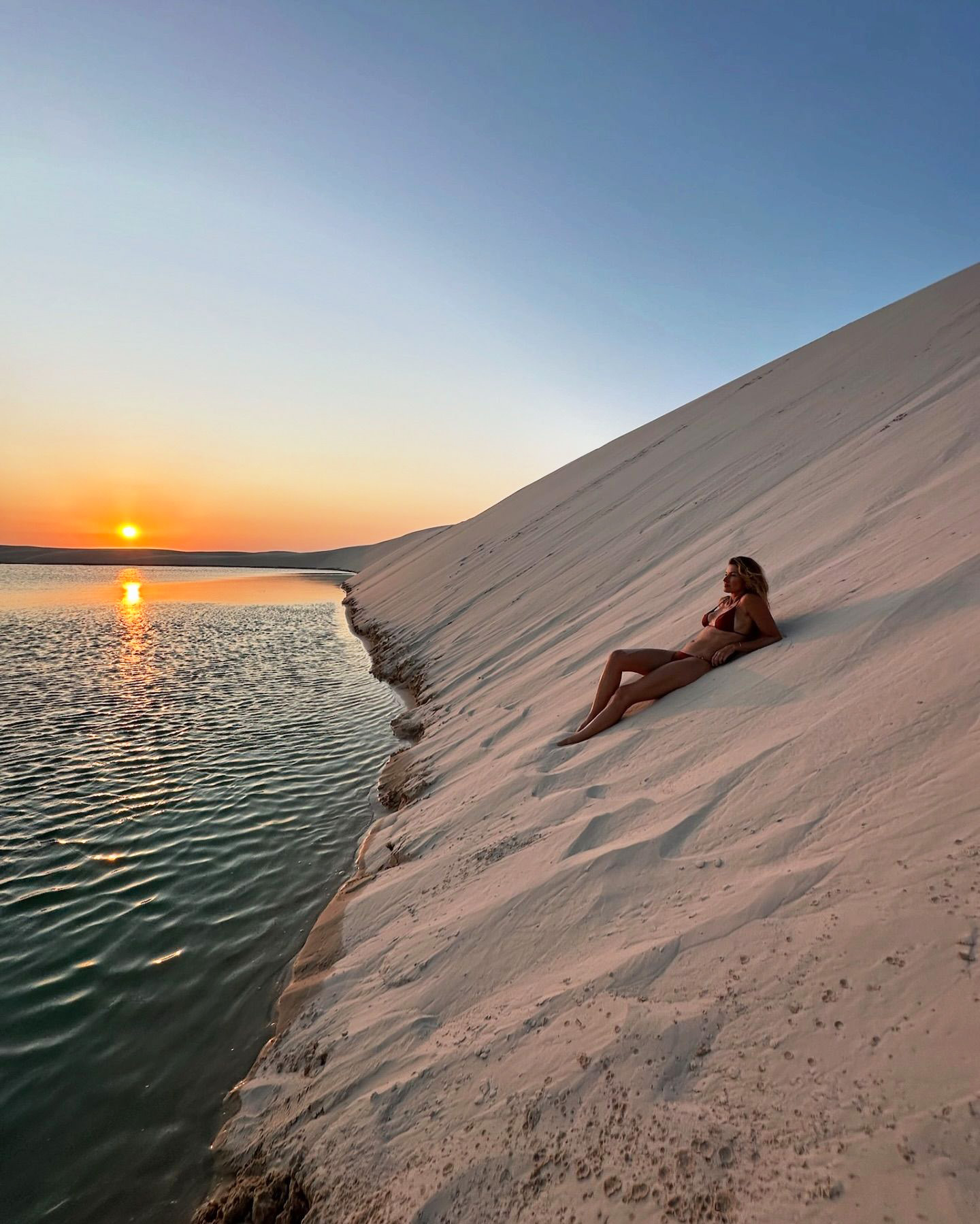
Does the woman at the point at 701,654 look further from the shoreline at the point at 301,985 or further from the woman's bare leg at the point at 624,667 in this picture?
the shoreline at the point at 301,985

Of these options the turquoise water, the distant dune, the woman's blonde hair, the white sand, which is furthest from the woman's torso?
the distant dune

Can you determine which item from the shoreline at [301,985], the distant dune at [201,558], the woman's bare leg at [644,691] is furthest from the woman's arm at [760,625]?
the distant dune at [201,558]

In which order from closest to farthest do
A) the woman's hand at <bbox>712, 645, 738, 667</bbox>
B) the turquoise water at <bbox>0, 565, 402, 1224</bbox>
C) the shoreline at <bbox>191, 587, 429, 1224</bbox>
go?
1. the shoreline at <bbox>191, 587, 429, 1224</bbox>
2. the turquoise water at <bbox>0, 565, 402, 1224</bbox>
3. the woman's hand at <bbox>712, 645, 738, 667</bbox>

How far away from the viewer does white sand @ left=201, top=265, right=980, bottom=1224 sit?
4.56ft

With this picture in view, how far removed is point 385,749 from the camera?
6.76 metres

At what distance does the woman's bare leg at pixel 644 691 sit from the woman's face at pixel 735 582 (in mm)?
500

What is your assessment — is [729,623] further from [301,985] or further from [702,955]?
[301,985]

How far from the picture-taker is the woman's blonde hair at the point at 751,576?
3.95 metres

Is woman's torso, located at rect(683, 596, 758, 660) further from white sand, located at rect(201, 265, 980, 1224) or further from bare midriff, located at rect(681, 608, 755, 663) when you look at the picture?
white sand, located at rect(201, 265, 980, 1224)

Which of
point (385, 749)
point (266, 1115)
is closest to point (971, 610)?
point (266, 1115)

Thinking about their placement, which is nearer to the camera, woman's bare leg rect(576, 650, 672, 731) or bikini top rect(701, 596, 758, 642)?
bikini top rect(701, 596, 758, 642)

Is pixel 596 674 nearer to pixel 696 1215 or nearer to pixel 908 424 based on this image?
pixel 696 1215

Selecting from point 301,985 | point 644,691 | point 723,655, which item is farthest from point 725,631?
point 301,985

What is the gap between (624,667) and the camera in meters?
4.11
